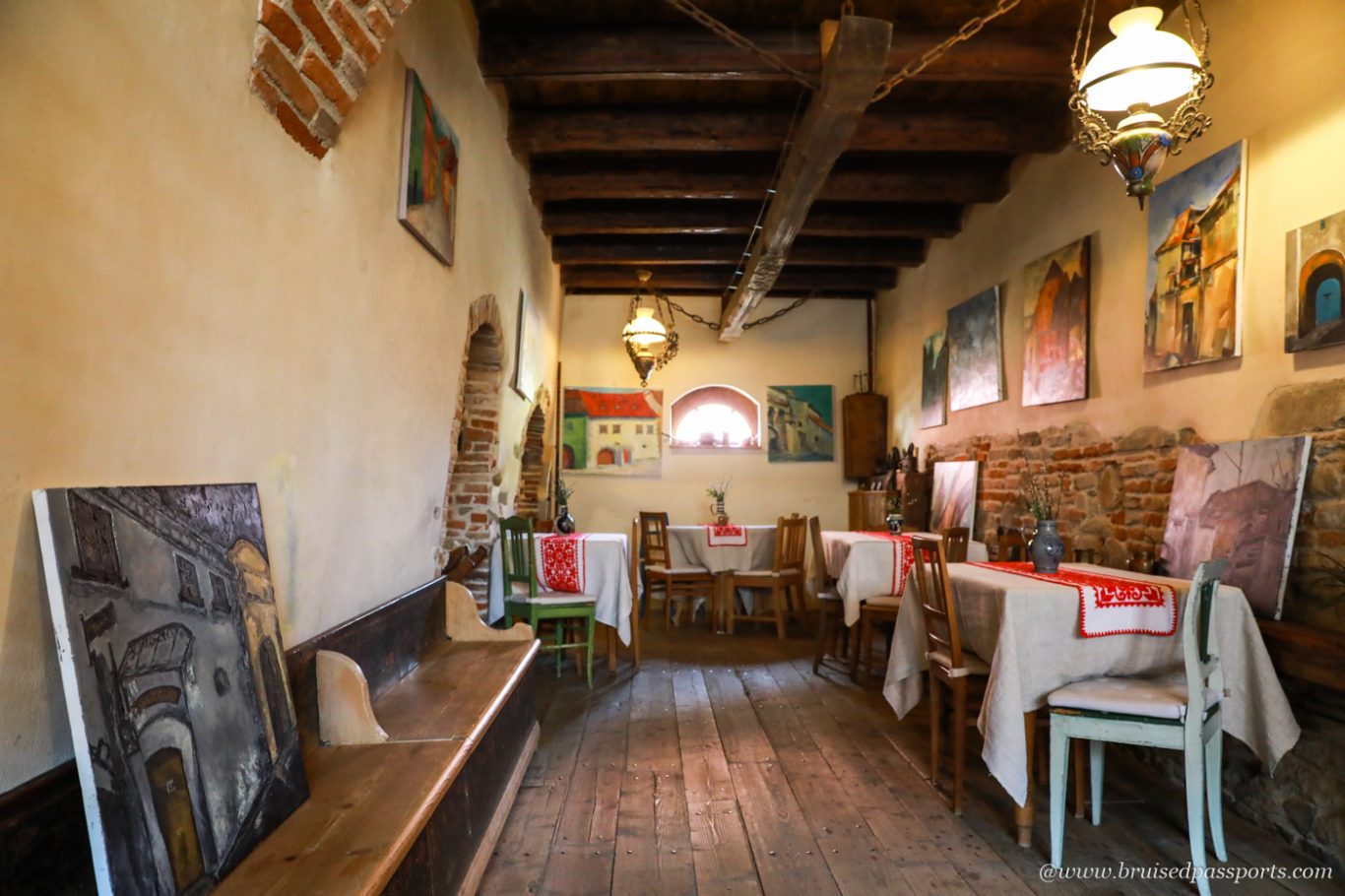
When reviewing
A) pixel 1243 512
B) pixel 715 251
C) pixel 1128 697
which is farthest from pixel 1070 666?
pixel 715 251

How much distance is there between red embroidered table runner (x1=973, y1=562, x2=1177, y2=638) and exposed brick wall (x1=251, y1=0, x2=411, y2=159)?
2910 millimetres

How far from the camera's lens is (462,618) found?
3.57 m

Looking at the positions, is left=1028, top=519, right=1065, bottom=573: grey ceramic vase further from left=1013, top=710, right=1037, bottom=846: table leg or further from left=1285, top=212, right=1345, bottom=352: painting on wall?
left=1285, top=212, right=1345, bottom=352: painting on wall

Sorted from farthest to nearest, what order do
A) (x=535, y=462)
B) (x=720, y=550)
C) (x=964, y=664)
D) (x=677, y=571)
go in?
1. (x=535, y=462)
2. (x=720, y=550)
3. (x=677, y=571)
4. (x=964, y=664)

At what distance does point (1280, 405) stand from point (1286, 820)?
1540 mm

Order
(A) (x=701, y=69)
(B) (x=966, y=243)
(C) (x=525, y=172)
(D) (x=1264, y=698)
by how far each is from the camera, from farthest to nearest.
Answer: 1. (B) (x=966, y=243)
2. (C) (x=525, y=172)
3. (A) (x=701, y=69)
4. (D) (x=1264, y=698)

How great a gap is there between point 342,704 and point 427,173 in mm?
2102

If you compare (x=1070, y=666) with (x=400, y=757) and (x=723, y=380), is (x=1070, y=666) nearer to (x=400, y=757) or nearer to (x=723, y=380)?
(x=400, y=757)

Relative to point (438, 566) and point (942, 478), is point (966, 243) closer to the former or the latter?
point (942, 478)

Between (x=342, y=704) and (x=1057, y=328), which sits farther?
(x=1057, y=328)

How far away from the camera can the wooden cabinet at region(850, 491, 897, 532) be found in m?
6.57

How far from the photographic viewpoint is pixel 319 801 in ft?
5.63

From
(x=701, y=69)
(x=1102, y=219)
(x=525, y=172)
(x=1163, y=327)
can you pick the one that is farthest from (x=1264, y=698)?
(x=525, y=172)

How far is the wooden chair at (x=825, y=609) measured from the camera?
4.96 m
